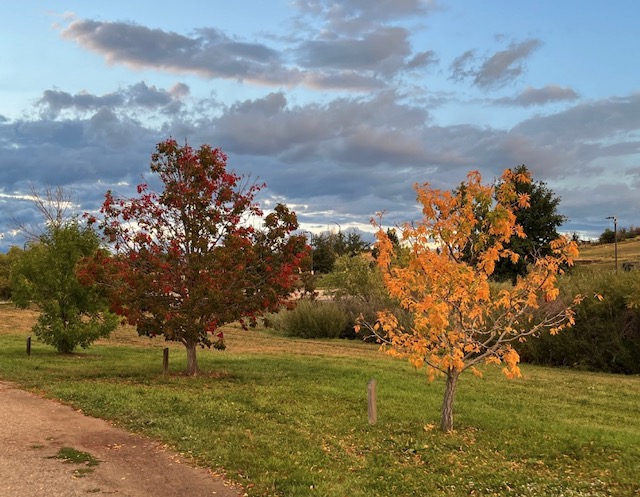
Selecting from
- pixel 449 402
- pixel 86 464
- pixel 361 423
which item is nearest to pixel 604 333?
pixel 449 402

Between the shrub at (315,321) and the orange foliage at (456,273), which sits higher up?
the orange foliage at (456,273)

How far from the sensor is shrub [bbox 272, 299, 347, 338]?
1490 inches

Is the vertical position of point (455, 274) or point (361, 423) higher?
point (455, 274)

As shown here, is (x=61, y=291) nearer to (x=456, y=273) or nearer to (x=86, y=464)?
(x=86, y=464)

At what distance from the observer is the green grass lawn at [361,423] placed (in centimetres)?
845

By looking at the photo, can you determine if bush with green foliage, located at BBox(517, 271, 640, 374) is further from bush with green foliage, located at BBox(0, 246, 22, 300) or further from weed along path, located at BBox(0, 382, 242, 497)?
bush with green foliage, located at BBox(0, 246, 22, 300)

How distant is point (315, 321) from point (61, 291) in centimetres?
1846

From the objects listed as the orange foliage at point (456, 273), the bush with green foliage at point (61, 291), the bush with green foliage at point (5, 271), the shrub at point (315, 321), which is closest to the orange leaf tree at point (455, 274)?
the orange foliage at point (456, 273)

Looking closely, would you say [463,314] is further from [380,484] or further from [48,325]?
[48,325]

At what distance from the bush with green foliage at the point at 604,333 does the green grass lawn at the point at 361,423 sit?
3.57 m

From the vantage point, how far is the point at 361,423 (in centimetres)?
1197

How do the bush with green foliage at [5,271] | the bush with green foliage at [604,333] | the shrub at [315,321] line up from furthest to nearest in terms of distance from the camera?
1. the bush with green foliage at [5,271]
2. the shrub at [315,321]
3. the bush with green foliage at [604,333]

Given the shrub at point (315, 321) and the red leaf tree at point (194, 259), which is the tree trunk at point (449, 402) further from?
the shrub at point (315, 321)

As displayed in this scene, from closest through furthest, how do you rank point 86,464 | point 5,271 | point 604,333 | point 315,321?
point 86,464, point 604,333, point 315,321, point 5,271
